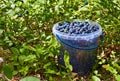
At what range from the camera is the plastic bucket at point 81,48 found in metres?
2.28

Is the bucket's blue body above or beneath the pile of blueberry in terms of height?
beneath

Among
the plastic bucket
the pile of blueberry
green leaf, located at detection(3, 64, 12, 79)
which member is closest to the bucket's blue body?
the plastic bucket

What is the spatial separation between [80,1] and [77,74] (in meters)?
0.99

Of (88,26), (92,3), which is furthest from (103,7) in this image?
(88,26)

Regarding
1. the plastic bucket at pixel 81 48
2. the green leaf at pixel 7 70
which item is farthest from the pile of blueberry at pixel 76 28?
the green leaf at pixel 7 70

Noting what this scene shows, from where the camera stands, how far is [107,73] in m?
2.45

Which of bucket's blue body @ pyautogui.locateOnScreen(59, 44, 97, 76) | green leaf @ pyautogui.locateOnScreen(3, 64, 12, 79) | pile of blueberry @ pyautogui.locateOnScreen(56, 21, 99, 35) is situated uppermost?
green leaf @ pyautogui.locateOnScreen(3, 64, 12, 79)

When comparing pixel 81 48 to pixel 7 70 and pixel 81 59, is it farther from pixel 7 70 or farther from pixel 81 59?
pixel 7 70

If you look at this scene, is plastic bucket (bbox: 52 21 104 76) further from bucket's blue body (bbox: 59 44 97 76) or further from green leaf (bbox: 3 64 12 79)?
green leaf (bbox: 3 64 12 79)

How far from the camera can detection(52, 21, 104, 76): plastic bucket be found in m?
2.28

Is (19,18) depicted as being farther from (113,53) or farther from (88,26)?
(113,53)

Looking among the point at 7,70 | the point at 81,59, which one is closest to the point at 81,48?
the point at 81,59

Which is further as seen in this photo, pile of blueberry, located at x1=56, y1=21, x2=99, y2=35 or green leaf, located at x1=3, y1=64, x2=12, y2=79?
pile of blueberry, located at x1=56, y1=21, x2=99, y2=35

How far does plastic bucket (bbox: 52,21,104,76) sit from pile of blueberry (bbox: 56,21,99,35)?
4 centimetres
